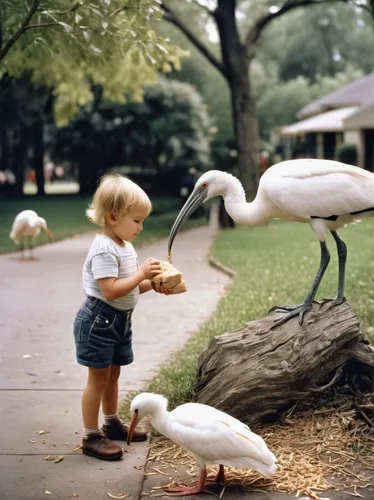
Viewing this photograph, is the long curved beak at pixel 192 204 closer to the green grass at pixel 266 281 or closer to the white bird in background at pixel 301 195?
the white bird in background at pixel 301 195

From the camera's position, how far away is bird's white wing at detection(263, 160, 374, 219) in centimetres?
458

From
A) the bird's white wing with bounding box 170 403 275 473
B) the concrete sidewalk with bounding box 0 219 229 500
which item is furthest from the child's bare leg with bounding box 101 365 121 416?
the bird's white wing with bounding box 170 403 275 473

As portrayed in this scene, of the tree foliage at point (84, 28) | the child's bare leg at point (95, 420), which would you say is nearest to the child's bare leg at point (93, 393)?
Result: the child's bare leg at point (95, 420)

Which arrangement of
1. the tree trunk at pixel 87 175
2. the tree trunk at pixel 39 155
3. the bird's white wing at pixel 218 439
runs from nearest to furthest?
the bird's white wing at pixel 218 439 → the tree trunk at pixel 39 155 → the tree trunk at pixel 87 175

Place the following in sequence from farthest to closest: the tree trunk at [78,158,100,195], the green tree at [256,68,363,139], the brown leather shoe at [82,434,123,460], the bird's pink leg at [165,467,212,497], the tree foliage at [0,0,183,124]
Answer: the green tree at [256,68,363,139]
the tree trunk at [78,158,100,195]
the tree foliage at [0,0,183,124]
the brown leather shoe at [82,434,123,460]
the bird's pink leg at [165,467,212,497]

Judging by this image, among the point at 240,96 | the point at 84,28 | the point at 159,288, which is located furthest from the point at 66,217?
the point at 159,288

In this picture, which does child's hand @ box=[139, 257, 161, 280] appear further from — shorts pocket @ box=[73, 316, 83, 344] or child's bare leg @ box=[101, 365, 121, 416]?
child's bare leg @ box=[101, 365, 121, 416]

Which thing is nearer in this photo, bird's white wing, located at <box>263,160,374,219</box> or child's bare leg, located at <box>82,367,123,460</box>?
child's bare leg, located at <box>82,367,123,460</box>

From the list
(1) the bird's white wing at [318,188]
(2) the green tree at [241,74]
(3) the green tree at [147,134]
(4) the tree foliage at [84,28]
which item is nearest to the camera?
(1) the bird's white wing at [318,188]

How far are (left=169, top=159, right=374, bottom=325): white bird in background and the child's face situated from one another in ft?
1.78

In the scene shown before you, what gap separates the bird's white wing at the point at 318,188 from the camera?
180 inches

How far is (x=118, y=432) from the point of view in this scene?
4.39 metres

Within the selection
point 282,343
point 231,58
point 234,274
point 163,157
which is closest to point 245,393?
point 282,343

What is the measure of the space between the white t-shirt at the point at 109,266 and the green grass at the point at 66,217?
356 inches
